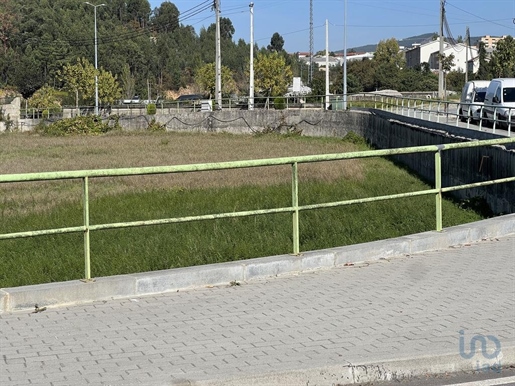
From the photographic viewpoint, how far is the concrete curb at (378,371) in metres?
5.89

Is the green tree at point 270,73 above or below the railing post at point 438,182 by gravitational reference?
above

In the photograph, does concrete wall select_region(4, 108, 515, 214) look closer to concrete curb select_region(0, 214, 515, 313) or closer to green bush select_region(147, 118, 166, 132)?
green bush select_region(147, 118, 166, 132)

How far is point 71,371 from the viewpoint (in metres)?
6.10

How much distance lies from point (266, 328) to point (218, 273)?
67.4 inches

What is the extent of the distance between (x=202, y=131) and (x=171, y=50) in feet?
372

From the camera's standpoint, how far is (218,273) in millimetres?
8828

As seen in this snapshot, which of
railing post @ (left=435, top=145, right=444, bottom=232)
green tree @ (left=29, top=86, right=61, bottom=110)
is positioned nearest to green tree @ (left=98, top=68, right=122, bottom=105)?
green tree @ (left=29, top=86, right=61, bottom=110)

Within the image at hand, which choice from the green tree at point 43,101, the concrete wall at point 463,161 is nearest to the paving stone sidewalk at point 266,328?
the concrete wall at point 463,161

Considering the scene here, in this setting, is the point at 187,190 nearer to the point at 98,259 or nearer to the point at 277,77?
the point at 98,259

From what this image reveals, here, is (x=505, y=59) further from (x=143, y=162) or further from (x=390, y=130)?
(x=143, y=162)

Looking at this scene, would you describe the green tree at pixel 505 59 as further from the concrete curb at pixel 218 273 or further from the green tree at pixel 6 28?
the concrete curb at pixel 218 273

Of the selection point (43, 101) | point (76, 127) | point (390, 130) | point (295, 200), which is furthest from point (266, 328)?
point (43, 101)

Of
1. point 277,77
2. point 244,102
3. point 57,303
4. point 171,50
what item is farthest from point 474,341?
point 171,50

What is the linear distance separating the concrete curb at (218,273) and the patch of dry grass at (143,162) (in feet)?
33.6
